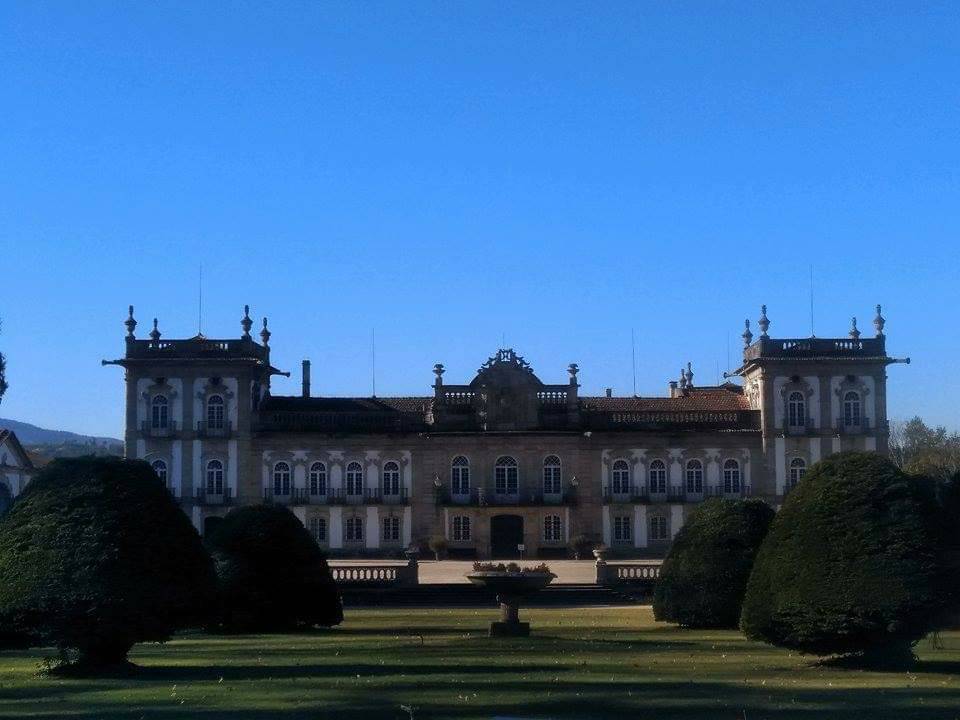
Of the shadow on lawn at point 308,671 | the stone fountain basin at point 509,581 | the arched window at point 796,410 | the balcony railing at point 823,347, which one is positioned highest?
the balcony railing at point 823,347

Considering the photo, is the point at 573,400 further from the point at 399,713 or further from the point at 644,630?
the point at 399,713

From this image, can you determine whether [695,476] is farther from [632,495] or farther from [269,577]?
[269,577]

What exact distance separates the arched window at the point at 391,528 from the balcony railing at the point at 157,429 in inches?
322

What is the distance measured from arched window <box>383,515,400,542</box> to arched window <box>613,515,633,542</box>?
7769mm

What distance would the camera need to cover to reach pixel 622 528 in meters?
51.3

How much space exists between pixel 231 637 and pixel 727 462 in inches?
1265

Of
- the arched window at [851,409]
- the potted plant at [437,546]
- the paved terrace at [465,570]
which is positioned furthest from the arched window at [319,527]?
the arched window at [851,409]

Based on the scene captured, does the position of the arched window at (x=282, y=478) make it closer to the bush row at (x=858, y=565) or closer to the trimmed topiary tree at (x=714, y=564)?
the trimmed topiary tree at (x=714, y=564)

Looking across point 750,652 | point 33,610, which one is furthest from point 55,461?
point 750,652

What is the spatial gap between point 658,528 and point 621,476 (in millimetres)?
2281

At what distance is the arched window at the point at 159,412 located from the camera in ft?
167

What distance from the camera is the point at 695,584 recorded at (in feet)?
76.1

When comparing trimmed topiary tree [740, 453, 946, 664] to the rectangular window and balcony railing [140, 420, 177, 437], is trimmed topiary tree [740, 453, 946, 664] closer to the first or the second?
the rectangular window

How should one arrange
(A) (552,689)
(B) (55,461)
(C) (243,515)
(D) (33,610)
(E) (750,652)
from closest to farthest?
(A) (552,689), (D) (33,610), (B) (55,461), (E) (750,652), (C) (243,515)
